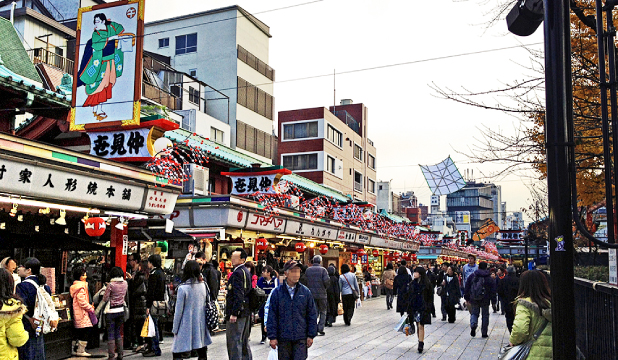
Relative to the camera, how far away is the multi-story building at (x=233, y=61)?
34969 millimetres

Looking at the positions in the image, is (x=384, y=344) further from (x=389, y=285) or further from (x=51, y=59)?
(x=51, y=59)

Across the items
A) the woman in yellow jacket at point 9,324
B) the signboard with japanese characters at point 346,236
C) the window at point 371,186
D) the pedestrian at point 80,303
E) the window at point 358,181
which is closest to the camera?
the woman in yellow jacket at point 9,324

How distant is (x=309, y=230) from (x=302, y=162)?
76.6 feet

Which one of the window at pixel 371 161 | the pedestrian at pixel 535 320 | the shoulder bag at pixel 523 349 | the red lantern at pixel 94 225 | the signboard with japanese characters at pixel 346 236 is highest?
the window at pixel 371 161

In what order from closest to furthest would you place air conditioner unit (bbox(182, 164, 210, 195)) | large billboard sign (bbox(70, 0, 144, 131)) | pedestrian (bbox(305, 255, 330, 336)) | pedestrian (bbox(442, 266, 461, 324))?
large billboard sign (bbox(70, 0, 144, 131))
pedestrian (bbox(305, 255, 330, 336))
pedestrian (bbox(442, 266, 461, 324))
air conditioner unit (bbox(182, 164, 210, 195))

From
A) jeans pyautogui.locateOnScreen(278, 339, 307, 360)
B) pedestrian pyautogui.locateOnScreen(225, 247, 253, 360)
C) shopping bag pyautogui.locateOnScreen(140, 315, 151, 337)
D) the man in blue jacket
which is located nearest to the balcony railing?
shopping bag pyautogui.locateOnScreen(140, 315, 151, 337)

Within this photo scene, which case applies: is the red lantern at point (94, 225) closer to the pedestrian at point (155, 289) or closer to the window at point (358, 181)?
the pedestrian at point (155, 289)

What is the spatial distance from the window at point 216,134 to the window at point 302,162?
14.7 m

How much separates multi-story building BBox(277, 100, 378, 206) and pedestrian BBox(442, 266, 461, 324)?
27314mm

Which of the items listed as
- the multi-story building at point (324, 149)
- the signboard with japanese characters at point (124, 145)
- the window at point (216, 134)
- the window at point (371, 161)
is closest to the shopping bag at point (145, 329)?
→ the signboard with japanese characters at point (124, 145)

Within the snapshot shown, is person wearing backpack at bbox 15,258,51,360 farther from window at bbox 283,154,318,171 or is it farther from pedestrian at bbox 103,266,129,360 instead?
window at bbox 283,154,318,171

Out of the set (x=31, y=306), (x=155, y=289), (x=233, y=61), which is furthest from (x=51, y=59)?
(x=31, y=306)

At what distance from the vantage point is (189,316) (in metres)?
8.61

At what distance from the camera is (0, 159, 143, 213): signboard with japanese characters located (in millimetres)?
9281
